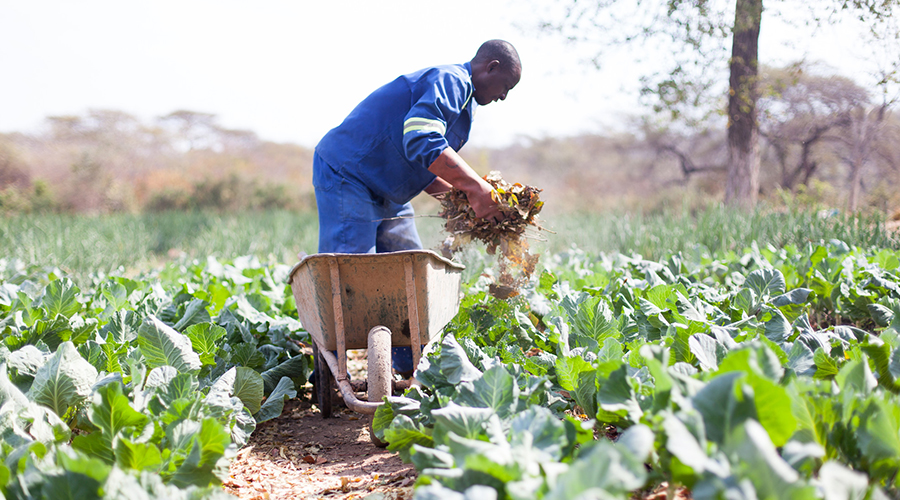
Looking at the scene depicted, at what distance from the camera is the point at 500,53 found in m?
2.63

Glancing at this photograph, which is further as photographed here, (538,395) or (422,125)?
(422,125)

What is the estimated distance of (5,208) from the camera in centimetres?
1524

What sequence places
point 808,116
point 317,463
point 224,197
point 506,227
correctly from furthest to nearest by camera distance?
point 224,197 → point 808,116 → point 506,227 → point 317,463

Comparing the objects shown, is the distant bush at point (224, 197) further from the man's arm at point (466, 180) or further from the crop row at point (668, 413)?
the crop row at point (668, 413)

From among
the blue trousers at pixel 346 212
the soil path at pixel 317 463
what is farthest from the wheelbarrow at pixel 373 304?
the blue trousers at pixel 346 212

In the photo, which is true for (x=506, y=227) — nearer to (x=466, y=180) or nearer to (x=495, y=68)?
(x=466, y=180)

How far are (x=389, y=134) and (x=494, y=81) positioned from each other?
59 cm

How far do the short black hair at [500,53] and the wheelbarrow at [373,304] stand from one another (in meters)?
1.11

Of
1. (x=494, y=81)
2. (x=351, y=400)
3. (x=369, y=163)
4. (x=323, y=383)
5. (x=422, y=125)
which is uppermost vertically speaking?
(x=494, y=81)

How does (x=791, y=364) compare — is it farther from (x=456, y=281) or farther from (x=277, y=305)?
(x=277, y=305)

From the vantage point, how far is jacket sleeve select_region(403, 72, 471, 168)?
2.25 m

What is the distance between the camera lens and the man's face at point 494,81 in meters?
2.64

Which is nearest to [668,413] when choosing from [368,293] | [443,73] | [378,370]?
[378,370]

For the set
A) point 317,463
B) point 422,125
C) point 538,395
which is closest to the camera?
point 538,395
